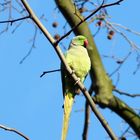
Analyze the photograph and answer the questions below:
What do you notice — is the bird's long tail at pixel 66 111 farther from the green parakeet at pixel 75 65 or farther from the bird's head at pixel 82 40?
the bird's head at pixel 82 40

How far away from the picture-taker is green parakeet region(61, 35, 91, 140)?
4334 mm

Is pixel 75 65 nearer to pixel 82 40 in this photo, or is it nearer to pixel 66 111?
pixel 82 40

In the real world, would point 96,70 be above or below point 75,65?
below

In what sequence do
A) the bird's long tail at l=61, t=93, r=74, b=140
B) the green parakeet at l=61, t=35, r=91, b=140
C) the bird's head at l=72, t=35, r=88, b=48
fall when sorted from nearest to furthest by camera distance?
the bird's long tail at l=61, t=93, r=74, b=140, the green parakeet at l=61, t=35, r=91, b=140, the bird's head at l=72, t=35, r=88, b=48

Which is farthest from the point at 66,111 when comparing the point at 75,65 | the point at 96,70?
the point at 96,70

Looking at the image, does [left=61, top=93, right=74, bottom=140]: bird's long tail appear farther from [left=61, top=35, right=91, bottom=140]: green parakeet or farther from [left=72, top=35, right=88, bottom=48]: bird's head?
[left=72, top=35, right=88, bottom=48]: bird's head

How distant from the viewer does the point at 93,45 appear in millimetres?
4926

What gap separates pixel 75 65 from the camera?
15.0 feet

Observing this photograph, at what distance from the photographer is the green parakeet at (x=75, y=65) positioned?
4.33 metres

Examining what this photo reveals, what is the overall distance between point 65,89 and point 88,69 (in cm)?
32

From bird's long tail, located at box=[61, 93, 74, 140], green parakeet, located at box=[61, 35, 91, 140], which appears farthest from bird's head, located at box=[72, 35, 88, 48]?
bird's long tail, located at box=[61, 93, 74, 140]

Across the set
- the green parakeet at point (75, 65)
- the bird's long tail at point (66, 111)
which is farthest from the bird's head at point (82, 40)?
the bird's long tail at point (66, 111)

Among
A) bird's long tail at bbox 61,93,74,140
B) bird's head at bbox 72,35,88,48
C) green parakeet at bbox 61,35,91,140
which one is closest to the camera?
bird's long tail at bbox 61,93,74,140

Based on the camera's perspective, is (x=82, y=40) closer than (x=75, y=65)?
No
